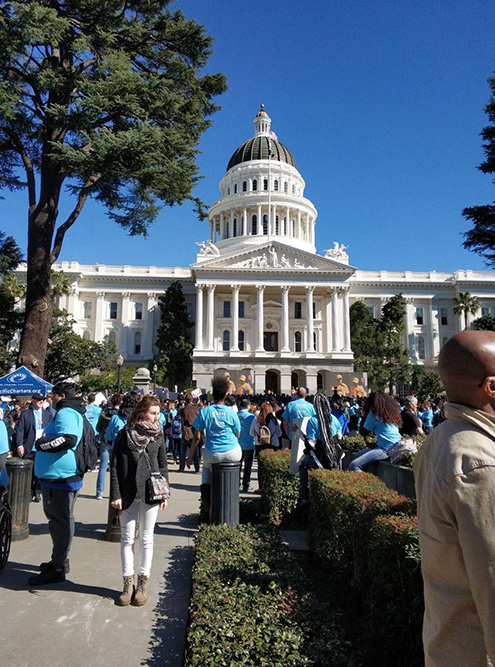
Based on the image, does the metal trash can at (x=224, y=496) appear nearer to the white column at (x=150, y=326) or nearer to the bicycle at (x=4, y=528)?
the bicycle at (x=4, y=528)

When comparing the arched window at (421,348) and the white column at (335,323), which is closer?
the white column at (335,323)

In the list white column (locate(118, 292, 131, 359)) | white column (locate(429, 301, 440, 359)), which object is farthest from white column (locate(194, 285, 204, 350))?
white column (locate(429, 301, 440, 359))

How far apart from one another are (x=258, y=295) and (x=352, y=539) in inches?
2053

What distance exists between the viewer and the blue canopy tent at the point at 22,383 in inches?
579

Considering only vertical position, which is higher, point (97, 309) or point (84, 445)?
point (97, 309)

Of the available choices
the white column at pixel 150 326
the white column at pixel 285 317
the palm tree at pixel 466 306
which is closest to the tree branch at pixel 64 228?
the white column at pixel 285 317

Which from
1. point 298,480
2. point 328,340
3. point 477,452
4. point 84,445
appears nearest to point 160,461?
point 84,445

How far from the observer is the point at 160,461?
225 inches

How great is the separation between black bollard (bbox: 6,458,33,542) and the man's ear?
718 cm

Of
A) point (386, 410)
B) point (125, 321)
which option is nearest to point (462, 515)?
point (386, 410)

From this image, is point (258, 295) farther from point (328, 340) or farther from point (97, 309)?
point (97, 309)

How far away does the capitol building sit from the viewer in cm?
5531

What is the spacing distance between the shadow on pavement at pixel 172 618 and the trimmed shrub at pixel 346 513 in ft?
5.46

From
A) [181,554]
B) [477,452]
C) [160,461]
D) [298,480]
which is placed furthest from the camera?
[298,480]
